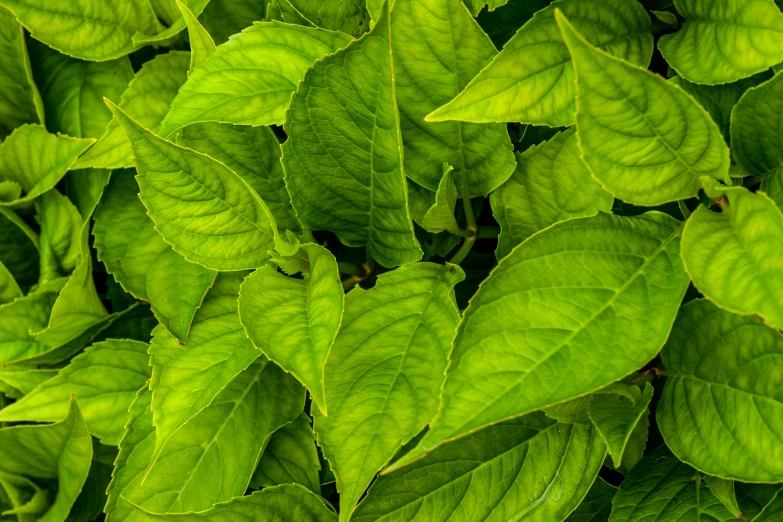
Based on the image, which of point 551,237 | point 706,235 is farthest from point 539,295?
point 706,235

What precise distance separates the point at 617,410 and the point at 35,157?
1.00 meters

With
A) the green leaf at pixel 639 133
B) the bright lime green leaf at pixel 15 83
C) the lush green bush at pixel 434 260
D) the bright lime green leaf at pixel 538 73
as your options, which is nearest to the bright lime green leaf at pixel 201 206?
the lush green bush at pixel 434 260

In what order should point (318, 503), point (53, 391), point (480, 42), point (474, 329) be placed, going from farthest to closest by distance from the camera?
1. point (53, 391)
2. point (318, 503)
3. point (480, 42)
4. point (474, 329)

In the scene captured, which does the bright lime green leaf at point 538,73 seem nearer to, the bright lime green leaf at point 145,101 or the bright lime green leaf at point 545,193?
the bright lime green leaf at point 545,193

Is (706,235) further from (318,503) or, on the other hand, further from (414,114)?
(318,503)

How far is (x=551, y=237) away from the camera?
2.37 ft

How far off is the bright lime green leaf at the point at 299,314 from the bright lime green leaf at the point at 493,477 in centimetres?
23

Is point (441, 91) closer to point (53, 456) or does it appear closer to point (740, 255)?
point (740, 255)

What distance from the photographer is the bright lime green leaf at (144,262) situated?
0.96 meters

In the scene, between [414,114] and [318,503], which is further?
[318,503]

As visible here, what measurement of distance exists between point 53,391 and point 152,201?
1.56ft

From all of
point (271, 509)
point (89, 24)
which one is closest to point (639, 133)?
point (271, 509)

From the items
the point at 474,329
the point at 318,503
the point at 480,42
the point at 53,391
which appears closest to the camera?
the point at 474,329

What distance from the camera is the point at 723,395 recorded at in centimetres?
78
